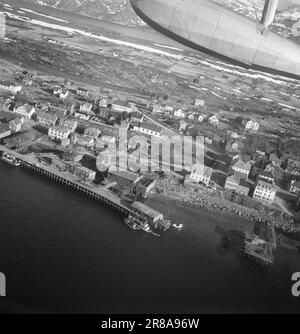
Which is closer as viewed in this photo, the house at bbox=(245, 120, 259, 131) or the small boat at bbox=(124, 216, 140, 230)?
the small boat at bbox=(124, 216, 140, 230)

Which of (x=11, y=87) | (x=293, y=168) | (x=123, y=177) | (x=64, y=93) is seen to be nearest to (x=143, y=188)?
(x=123, y=177)

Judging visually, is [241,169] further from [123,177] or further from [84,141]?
[84,141]

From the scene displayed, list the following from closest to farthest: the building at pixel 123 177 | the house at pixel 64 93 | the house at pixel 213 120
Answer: the building at pixel 123 177
the house at pixel 64 93
the house at pixel 213 120

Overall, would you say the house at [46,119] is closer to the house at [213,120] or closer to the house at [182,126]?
the house at [182,126]

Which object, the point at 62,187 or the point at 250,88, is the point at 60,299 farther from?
the point at 250,88

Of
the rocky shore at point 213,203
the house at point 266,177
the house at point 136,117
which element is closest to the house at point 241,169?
the house at point 266,177

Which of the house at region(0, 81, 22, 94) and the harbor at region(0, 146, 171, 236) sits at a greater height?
the house at region(0, 81, 22, 94)

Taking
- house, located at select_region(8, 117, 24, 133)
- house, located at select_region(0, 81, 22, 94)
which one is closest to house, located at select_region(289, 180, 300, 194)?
house, located at select_region(8, 117, 24, 133)

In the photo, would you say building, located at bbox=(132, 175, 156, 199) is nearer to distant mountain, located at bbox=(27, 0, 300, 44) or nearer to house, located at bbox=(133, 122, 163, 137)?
house, located at bbox=(133, 122, 163, 137)
